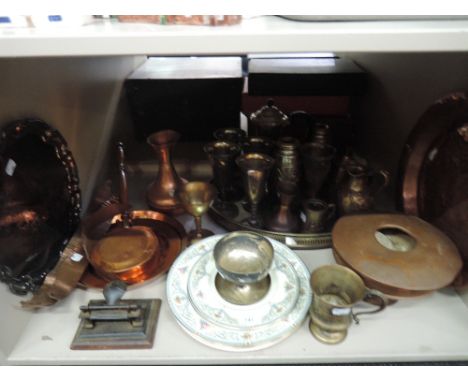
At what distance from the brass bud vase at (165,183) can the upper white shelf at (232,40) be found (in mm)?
413

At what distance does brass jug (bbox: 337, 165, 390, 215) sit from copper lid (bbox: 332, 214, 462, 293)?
0.05m

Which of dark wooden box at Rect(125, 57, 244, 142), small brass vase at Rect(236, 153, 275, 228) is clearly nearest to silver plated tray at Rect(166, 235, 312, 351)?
small brass vase at Rect(236, 153, 275, 228)

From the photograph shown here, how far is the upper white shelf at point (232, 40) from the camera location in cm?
40

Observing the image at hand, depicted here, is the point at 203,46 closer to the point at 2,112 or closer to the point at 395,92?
the point at 2,112

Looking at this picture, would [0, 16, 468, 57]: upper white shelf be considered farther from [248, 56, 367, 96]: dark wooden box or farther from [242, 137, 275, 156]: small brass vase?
[248, 56, 367, 96]: dark wooden box

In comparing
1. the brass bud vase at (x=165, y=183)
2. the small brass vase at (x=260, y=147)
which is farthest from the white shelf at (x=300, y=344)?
the small brass vase at (x=260, y=147)

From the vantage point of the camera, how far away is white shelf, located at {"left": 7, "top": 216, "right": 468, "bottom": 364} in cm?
54

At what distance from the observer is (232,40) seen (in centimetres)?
40

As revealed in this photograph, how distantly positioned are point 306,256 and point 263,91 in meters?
0.49

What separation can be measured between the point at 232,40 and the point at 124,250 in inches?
18.0

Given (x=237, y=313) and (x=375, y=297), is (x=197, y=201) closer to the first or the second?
(x=237, y=313)

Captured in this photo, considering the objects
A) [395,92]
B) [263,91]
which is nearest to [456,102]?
[395,92]

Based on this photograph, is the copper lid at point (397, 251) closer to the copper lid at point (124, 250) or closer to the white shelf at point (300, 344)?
the white shelf at point (300, 344)

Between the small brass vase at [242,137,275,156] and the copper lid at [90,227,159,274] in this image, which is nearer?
the copper lid at [90,227,159,274]
